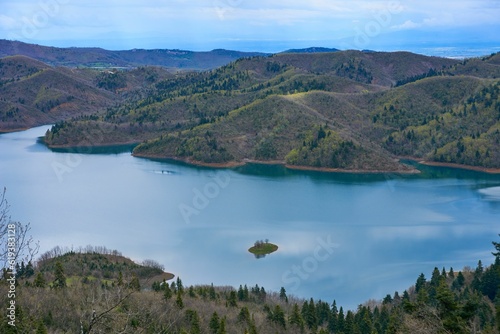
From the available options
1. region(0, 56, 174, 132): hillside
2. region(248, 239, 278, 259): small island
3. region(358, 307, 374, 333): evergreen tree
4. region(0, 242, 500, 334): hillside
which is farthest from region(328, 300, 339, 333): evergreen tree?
region(0, 56, 174, 132): hillside

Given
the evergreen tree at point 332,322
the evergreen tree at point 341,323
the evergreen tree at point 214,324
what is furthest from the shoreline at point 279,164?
the evergreen tree at point 214,324

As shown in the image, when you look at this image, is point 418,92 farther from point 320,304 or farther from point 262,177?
point 320,304

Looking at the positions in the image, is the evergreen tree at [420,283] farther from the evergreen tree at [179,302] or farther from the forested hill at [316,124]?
the forested hill at [316,124]

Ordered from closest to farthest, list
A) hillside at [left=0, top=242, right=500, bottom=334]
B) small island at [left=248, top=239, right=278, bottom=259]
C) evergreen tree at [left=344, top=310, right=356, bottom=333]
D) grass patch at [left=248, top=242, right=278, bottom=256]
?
hillside at [left=0, top=242, right=500, bottom=334]
evergreen tree at [left=344, top=310, right=356, bottom=333]
small island at [left=248, top=239, right=278, bottom=259]
grass patch at [left=248, top=242, right=278, bottom=256]

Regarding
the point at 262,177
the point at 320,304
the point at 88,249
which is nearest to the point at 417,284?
the point at 320,304

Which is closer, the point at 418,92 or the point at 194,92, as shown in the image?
the point at 418,92

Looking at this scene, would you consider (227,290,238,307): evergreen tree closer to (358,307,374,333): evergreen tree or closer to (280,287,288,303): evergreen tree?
(280,287,288,303): evergreen tree

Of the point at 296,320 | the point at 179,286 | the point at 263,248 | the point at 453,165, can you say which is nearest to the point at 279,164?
the point at 453,165
